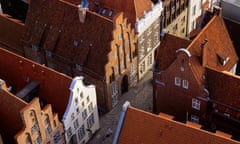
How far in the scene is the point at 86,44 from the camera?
69.9m

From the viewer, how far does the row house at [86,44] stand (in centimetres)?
6800

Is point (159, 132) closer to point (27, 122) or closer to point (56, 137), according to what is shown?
point (56, 137)

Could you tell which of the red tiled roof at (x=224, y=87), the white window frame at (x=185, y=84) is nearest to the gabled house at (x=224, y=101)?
the red tiled roof at (x=224, y=87)

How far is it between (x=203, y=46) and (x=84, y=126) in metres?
20.4

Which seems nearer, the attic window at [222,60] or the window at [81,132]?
the attic window at [222,60]

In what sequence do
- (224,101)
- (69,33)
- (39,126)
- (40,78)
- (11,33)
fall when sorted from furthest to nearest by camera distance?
(11,33), (69,33), (40,78), (224,101), (39,126)

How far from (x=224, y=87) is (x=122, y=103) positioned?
20.2 m

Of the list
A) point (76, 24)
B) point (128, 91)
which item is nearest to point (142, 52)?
point (128, 91)

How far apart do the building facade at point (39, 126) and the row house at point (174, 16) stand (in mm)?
28678

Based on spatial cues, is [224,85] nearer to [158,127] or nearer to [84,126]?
[158,127]

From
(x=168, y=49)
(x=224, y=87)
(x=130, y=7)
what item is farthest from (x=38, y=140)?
(x=130, y=7)

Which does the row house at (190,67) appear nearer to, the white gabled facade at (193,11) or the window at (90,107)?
the window at (90,107)

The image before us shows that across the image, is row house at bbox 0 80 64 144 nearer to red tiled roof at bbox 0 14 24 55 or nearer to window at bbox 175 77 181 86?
window at bbox 175 77 181 86

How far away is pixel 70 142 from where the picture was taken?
63.8 m
